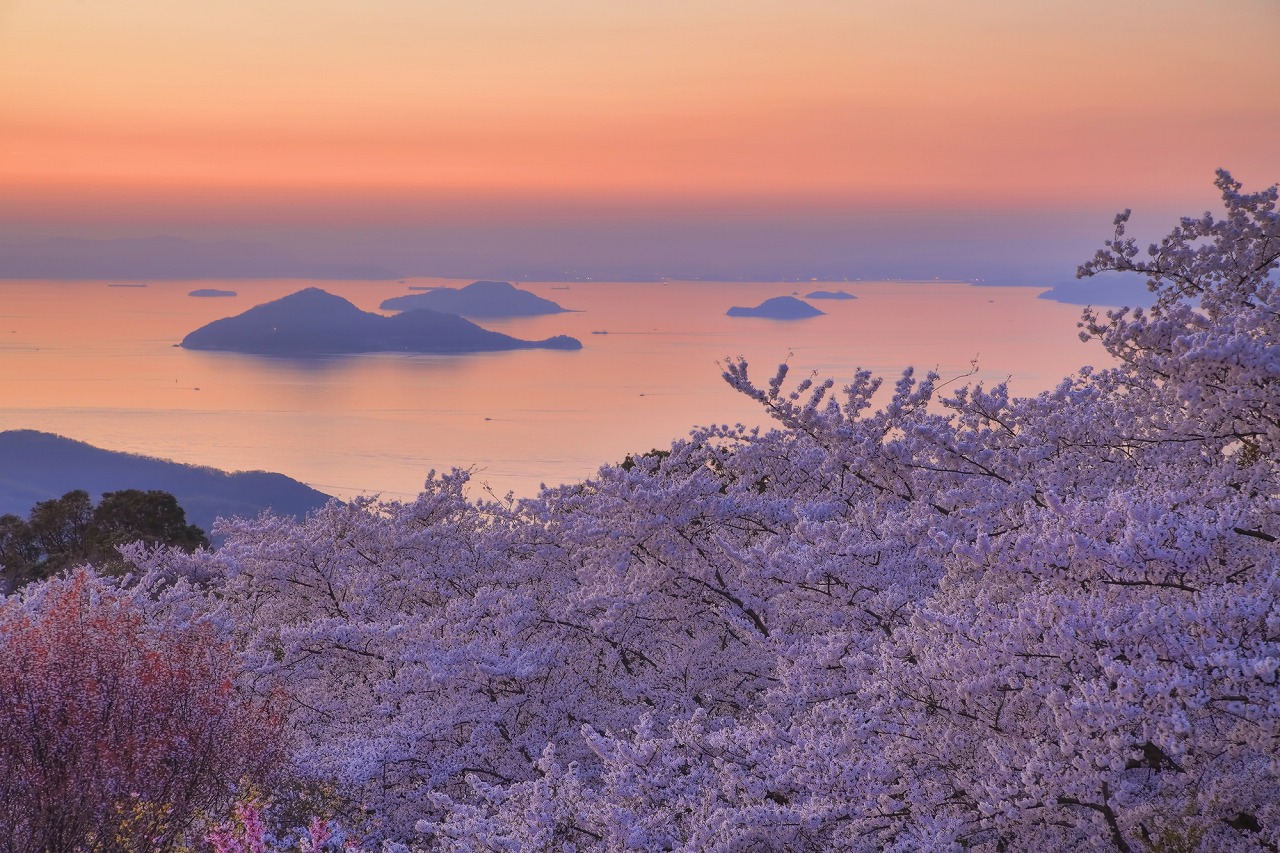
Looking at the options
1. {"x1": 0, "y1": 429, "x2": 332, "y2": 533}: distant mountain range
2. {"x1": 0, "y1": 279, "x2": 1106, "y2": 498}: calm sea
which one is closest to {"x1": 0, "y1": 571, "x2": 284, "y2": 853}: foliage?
{"x1": 0, "y1": 279, "x2": 1106, "y2": 498}: calm sea

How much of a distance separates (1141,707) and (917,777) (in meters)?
1.55

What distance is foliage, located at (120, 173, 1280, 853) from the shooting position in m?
5.04

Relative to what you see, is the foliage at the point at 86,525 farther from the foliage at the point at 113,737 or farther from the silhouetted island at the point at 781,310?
the silhouetted island at the point at 781,310

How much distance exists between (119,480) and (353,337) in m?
99.2

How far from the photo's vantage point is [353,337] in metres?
167

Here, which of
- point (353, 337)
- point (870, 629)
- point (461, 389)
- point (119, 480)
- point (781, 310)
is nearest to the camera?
point (870, 629)

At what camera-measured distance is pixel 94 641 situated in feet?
35.3

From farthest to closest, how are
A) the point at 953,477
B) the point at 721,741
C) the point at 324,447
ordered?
the point at 324,447
the point at 953,477
the point at 721,741

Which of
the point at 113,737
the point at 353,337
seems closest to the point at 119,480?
the point at 113,737

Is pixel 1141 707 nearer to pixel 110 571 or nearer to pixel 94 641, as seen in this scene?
pixel 94 641

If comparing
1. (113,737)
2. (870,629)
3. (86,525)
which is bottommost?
(86,525)

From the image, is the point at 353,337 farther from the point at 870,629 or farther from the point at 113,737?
the point at 870,629

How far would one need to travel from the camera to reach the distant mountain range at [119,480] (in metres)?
60.7

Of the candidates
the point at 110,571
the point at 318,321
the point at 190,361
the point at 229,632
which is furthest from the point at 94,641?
the point at 318,321
